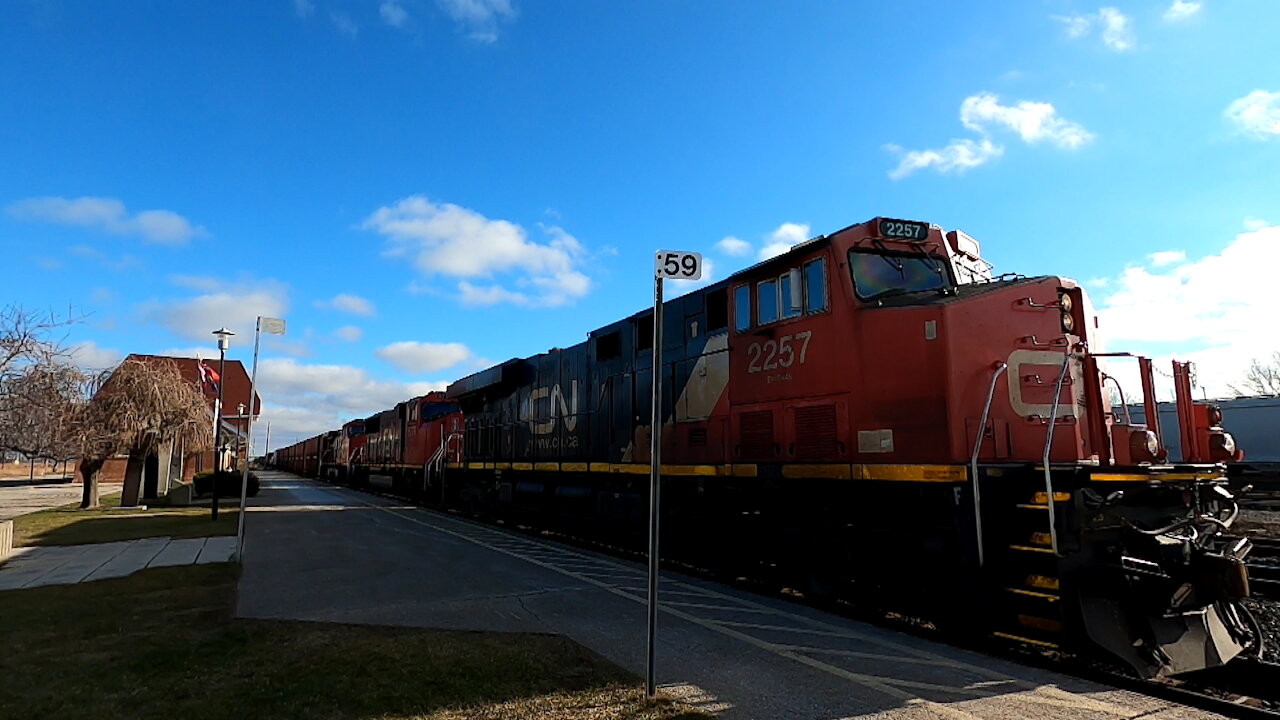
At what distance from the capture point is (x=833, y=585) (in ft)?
25.4

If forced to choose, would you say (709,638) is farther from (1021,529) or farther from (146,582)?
(146,582)

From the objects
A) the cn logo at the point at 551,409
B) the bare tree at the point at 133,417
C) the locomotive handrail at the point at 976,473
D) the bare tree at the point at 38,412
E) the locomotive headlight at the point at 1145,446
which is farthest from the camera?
the bare tree at the point at 133,417

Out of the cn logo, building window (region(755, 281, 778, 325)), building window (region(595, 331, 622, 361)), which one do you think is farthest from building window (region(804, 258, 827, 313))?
the cn logo

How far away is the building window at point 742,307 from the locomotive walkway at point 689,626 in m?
3.47

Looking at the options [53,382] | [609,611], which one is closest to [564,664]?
[609,611]

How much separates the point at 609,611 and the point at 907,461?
359 cm

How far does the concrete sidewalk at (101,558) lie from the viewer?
10.2 m

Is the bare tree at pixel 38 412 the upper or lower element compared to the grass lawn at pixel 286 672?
upper

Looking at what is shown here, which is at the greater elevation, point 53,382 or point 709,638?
point 53,382

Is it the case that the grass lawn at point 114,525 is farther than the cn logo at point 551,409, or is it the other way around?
the grass lawn at point 114,525

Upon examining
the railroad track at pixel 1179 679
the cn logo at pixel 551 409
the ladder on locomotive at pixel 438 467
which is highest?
the cn logo at pixel 551 409

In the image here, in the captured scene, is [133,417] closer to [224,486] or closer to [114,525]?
[114,525]

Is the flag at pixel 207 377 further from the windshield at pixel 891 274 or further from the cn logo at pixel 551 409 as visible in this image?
the windshield at pixel 891 274

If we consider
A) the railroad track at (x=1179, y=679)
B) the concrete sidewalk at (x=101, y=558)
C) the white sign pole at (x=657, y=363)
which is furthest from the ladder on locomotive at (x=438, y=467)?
the white sign pole at (x=657, y=363)
